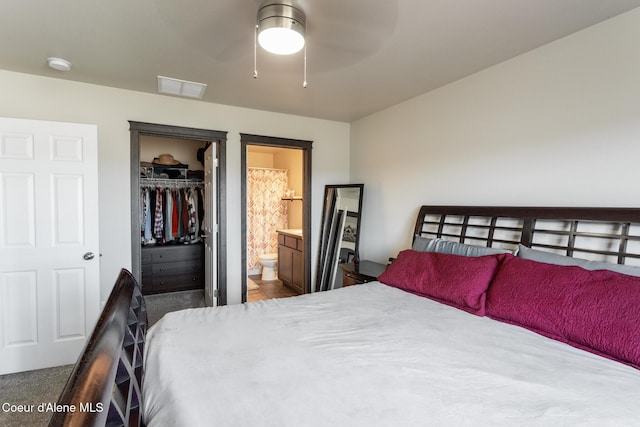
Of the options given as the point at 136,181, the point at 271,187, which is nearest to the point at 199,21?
the point at 136,181

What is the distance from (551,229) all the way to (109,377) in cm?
250

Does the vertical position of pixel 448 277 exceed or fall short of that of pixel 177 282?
it exceeds it

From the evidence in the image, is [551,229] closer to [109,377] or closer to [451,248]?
[451,248]

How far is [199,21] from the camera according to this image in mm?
1925

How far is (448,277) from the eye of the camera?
Result: 2.11 meters

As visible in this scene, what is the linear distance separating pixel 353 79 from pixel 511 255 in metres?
1.93

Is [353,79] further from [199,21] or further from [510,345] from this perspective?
[510,345]

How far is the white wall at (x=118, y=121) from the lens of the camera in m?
2.76

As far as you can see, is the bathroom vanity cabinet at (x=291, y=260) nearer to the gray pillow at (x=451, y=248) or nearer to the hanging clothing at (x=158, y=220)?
the hanging clothing at (x=158, y=220)

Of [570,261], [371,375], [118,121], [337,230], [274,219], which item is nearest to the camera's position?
[371,375]

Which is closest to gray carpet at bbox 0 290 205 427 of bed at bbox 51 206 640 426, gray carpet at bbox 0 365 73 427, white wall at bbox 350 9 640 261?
gray carpet at bbox 0 365 73 427

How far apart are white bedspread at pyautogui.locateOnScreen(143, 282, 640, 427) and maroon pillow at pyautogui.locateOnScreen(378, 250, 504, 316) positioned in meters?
0.19

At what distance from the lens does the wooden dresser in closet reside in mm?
4465

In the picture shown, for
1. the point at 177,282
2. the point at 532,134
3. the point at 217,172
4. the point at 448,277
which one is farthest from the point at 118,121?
the point at 532,134
